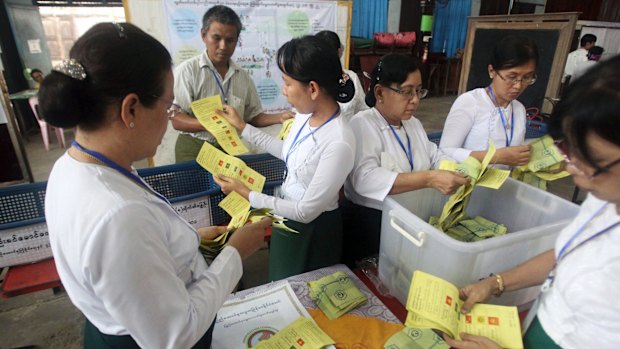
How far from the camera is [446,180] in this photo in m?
1.19

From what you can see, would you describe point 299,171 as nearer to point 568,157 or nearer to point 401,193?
point 401,193

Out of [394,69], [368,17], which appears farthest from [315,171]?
[368,17]

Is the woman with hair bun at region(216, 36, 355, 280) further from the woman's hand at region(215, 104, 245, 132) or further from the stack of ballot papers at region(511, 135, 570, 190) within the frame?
the stack of ballot papers at region(511, 135, 570, 190)

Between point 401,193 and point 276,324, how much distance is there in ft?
2.00

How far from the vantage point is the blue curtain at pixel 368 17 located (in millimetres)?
7945

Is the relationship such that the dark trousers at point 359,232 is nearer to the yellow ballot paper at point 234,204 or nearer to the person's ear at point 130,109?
the yellow ballot paper at point 234,204

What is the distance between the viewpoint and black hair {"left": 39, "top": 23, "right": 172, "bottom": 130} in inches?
24.3

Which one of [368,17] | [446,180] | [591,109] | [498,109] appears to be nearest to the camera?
[591,109]

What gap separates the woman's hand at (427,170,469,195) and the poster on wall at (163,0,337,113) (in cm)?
260

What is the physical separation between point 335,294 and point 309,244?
330mm

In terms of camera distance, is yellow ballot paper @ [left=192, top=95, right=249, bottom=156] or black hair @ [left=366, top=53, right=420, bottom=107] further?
yellow ballot paper @ [left=192, top=95, right=249, bottom=156]

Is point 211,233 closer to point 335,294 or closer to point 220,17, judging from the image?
point 335,294

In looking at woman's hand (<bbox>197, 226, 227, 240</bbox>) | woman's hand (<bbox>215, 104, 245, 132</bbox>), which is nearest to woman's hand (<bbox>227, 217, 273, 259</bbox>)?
woman's hand (<bbox>197, 226, 227, 240</bbox>)

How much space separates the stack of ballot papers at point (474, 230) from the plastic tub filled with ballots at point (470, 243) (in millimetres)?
91
